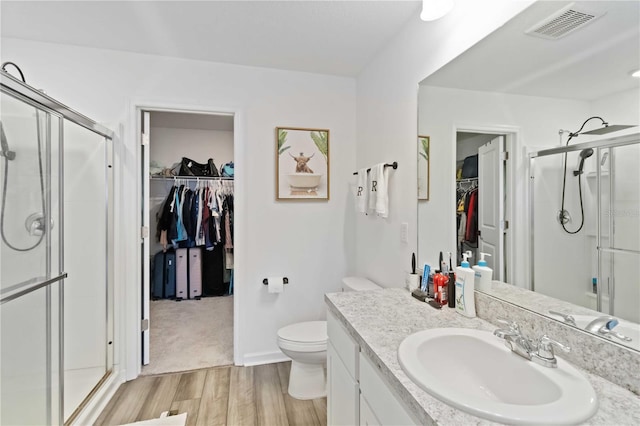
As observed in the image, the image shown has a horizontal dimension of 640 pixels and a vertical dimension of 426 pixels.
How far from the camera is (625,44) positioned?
831mm

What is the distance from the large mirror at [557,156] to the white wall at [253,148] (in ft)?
4.23

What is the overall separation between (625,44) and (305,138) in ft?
6.44

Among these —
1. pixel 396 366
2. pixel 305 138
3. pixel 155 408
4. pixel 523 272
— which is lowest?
pixel 155 408

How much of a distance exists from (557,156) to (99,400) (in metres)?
2.71

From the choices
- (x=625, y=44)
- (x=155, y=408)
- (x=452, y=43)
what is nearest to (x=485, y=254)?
(x=625, y=44)

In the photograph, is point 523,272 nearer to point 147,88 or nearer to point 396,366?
point 396,366

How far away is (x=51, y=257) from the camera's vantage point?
1.66 metres

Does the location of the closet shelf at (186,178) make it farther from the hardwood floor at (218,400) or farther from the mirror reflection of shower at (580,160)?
the mirror reflection of shower at (580,160)

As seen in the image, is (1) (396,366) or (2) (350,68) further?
(2) (350,68)

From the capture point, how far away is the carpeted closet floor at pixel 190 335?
2451mm

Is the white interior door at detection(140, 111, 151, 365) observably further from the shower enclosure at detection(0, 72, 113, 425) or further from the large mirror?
the large mirror

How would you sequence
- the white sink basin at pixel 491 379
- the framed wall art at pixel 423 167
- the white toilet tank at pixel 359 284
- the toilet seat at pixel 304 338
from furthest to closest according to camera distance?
the white toilet tank at pixel 359 284, the toilet seat at pixel 304 338, the framed wall art at pixel 423 167, the white sink basin at pixel 491 379

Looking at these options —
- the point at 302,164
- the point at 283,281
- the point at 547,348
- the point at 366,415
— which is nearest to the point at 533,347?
the point at 547,348

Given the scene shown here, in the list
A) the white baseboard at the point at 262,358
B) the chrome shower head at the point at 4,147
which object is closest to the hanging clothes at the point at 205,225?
the white baseboard at the point at 262,358
